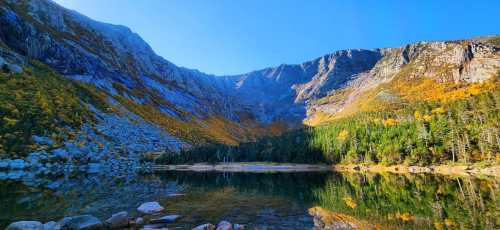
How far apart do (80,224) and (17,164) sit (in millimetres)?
51107

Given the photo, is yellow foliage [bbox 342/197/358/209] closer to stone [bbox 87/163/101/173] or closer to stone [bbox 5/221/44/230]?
stone [bbox 5/221/44/230]

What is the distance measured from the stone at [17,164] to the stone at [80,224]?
48646 millimetres

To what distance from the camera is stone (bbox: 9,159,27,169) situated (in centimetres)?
5939

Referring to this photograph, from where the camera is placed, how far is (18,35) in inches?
5866

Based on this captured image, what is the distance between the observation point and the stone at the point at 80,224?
21.8 m

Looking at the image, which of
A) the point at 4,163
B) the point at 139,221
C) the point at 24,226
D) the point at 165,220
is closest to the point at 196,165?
the point at 4,163

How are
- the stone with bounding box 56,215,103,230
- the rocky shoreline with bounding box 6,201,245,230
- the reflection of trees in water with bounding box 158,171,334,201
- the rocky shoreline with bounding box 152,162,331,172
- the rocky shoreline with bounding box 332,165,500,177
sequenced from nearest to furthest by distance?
the rocky shoreline with bounding box 6,201,245,230 < the stone with bounding box 56,215,103,230 < the reflection of trees in water with bounding box 158,171,334,201 < the rocky shoreline with bounding box 332,165,500,177 < the rocky shoreline with bounding box 152,162,331,172

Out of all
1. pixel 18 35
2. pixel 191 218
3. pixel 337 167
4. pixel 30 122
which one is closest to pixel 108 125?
pixel 30 122

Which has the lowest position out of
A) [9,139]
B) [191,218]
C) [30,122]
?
[191,218]

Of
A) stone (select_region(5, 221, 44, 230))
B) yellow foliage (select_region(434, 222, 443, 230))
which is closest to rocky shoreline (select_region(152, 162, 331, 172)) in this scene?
yellow foliage (select_region(434, 222, 443, 230))

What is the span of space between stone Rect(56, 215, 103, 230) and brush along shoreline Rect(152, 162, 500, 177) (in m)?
Result: 89.9

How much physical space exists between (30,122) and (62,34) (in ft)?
486

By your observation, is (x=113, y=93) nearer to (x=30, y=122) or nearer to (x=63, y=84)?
(x=63, y=84)

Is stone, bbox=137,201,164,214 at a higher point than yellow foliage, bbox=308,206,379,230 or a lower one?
higher
